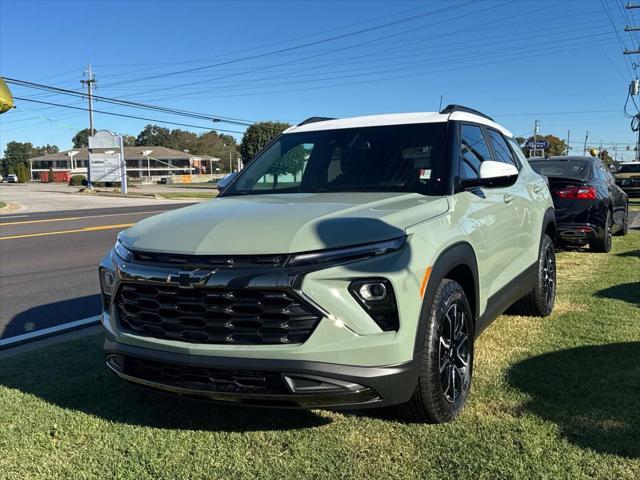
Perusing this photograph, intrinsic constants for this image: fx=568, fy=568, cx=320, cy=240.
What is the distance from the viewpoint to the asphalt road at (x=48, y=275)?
6.15 m

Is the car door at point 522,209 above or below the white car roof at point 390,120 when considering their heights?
below

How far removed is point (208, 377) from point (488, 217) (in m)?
2.24

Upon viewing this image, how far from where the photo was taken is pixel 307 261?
2.70 m

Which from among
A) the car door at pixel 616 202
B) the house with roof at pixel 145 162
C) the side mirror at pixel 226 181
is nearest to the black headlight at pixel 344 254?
the side mirror at pixel 226 181

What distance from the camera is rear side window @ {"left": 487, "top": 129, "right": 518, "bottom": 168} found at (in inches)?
194

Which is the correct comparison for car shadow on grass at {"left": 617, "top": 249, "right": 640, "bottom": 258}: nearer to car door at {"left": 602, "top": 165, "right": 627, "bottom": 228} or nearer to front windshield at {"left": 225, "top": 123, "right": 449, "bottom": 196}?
car door at {"left": 602, "top": 165, "right": 627, "bottom": 228}

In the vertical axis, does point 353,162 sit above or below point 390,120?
below

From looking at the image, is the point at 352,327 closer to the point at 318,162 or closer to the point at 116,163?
the point at 318,162

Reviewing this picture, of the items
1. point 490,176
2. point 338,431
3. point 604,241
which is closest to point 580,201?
point 604,241

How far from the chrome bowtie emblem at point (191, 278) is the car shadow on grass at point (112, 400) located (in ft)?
2.12

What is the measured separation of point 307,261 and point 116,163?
1721 inches

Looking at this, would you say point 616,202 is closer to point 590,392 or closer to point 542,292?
point 542,292

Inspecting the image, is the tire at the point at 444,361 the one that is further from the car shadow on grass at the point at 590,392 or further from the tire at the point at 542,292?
the tire at the point at 542,292

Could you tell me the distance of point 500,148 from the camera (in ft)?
16.8
